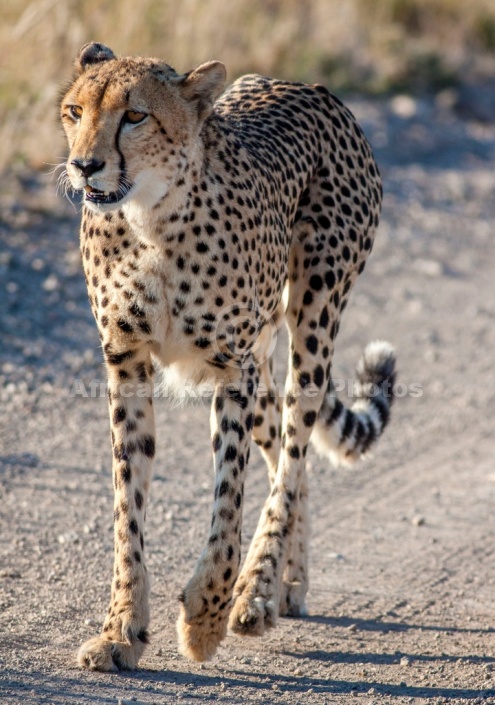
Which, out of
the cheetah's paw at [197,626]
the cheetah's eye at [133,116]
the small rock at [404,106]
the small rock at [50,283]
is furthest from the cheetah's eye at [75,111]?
the small rock at [404,106]

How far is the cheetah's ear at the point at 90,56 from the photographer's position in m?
3.11

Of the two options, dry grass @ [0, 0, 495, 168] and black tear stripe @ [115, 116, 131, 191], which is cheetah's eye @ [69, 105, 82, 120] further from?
dry grass @ [0, 0, 495, 168]

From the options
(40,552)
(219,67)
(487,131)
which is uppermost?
(487,131)

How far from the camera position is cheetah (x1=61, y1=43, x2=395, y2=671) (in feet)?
9.45

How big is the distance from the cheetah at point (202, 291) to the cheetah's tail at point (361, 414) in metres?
0.17

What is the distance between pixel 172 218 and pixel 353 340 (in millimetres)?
2861

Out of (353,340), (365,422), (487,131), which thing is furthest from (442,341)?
(487,131)

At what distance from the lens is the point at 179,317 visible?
3018 millimetres

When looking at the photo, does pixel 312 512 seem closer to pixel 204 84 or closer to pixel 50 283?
pixel 204 84

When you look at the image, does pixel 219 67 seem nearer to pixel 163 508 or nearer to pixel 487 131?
pixel 163 508

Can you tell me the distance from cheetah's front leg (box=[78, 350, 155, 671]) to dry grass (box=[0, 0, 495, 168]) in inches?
154

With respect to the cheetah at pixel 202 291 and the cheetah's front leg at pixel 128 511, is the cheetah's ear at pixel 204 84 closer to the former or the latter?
the cheetah at pixel 202 291

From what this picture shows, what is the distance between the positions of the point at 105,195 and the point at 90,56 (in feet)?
1.82

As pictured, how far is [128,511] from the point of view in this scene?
3.03 meters
